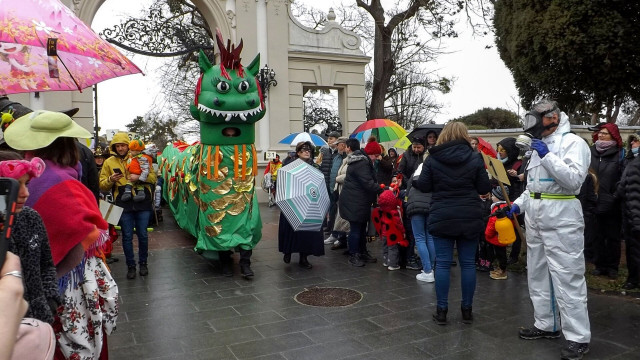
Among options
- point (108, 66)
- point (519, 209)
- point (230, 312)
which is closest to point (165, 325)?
point (230, 312)

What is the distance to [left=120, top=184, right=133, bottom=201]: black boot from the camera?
5.74m

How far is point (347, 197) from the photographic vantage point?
6.39m

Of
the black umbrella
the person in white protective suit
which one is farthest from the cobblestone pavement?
the black umbrella

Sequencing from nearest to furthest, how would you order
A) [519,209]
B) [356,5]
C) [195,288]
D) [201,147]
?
[519,209] → [195,288] → [201,147] → [356,5]

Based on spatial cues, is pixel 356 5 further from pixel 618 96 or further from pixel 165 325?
pixel 165 325

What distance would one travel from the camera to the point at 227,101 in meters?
5.62

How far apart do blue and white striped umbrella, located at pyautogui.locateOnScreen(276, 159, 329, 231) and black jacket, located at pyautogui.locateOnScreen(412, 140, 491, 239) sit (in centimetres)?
189

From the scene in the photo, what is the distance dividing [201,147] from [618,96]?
911 centimetres

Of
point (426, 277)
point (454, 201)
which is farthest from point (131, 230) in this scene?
point (454, 201)

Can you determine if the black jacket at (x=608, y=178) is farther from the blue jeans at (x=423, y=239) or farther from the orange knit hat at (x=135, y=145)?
the orange knit hat at (x=135, y=145)

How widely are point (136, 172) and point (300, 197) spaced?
2025 millimetres

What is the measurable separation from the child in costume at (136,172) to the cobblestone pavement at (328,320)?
1057 mm

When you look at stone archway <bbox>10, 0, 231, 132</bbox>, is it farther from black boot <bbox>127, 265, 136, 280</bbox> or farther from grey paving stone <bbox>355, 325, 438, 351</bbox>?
grey paving stone <bbox>355, 325, 438, 351</bbox>

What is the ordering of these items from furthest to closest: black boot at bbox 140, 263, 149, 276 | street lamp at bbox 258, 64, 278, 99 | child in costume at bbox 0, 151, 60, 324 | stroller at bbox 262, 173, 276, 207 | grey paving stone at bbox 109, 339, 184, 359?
street lamp at bbox 258, 64, 278, 99
stroller at bbox 262, 173, 276, 207
black boot at bbox 140, 263, 149, 276
grey paving stone at bbox 109, 339, 184, 359
child in costume at bbox 0, 151, 60, 324
